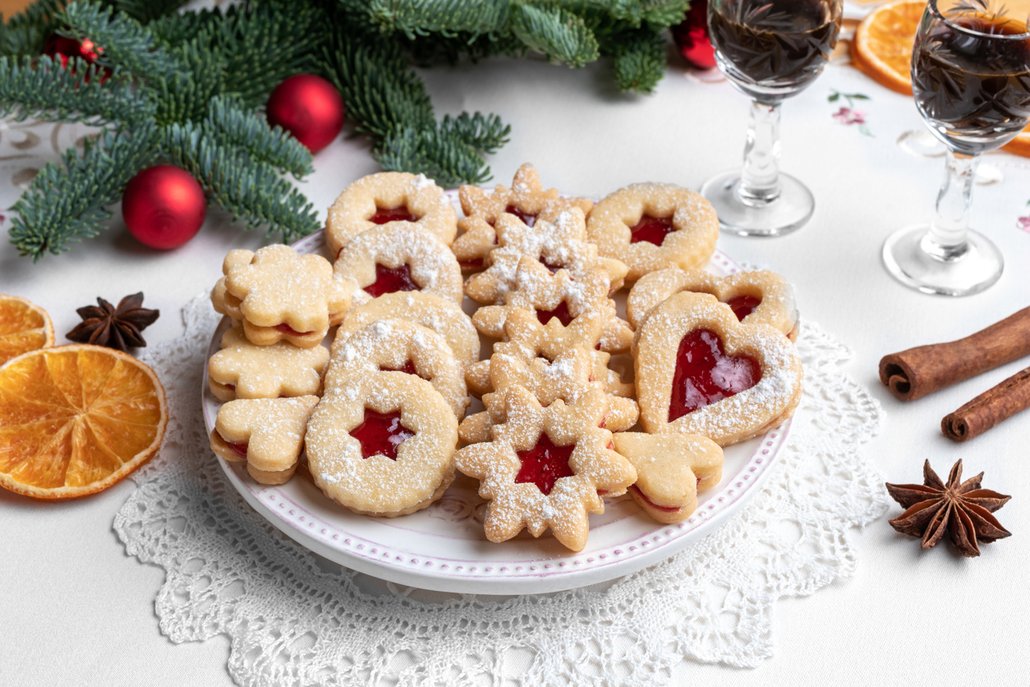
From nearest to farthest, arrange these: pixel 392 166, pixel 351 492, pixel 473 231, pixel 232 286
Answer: pixel 351 492
pixel 232 286
pixel 473 231
pixel 392 166

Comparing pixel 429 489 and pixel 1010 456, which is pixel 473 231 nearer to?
pixel 429 489

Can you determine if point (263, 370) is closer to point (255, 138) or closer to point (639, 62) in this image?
point (255, 138)

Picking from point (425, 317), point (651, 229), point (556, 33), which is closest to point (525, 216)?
point (651, 229)

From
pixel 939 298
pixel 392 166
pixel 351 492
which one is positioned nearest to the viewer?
pixel 351 492

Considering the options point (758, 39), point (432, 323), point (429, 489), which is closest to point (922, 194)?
point (758, 39)

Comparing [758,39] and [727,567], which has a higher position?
[758,39]

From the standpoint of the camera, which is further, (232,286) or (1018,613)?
(232,286)

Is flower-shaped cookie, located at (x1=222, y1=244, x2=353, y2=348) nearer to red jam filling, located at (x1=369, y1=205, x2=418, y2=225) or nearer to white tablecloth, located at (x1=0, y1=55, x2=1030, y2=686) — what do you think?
red jam filling, located at (x1=369, y1=205, x2=418, y2=225)

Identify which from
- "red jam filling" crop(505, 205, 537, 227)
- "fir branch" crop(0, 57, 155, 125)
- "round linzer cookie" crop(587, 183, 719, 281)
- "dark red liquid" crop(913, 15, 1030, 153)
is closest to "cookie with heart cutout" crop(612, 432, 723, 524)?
"round linzer cookie" crop(587, 183, 719, 281)
